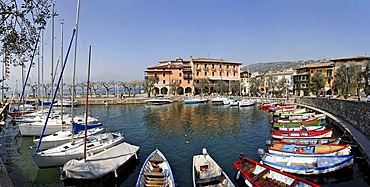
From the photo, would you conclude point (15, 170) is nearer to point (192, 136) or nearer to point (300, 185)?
point (192, 136)

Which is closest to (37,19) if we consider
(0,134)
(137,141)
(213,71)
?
(137,141)

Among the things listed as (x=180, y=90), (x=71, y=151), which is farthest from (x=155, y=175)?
(x=180, y=90)

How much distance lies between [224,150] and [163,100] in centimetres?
4470

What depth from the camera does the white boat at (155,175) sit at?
11.3 meters

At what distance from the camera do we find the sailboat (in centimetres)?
1236

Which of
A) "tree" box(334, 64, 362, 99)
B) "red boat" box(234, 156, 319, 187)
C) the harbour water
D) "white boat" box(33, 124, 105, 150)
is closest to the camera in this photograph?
"red boat" box(234, 156, 319, 187)

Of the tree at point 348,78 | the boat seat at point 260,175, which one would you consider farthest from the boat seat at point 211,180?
the tree at point 348,78

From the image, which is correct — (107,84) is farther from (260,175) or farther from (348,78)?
(260,175)

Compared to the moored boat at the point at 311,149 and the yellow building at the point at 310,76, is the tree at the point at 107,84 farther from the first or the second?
the moored boat at the point at 311,149

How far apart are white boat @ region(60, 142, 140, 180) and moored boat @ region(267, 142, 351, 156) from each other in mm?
9257

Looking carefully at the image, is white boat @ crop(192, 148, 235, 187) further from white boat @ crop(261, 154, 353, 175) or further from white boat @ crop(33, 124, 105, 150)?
white boat @ crop(33, 124, 105, 150)

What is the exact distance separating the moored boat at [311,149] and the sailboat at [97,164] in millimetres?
9276

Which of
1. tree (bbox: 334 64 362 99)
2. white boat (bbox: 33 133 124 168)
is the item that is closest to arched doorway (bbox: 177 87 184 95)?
tree (bbox: 334 64 362 99)

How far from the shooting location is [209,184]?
1140 centimetres
